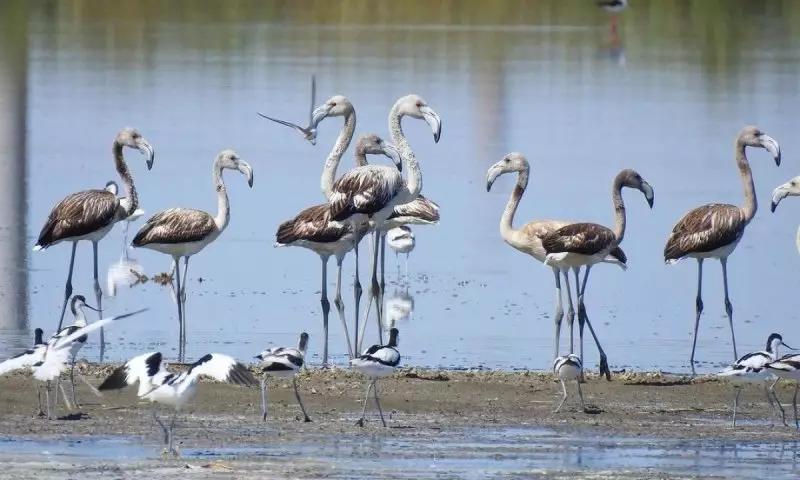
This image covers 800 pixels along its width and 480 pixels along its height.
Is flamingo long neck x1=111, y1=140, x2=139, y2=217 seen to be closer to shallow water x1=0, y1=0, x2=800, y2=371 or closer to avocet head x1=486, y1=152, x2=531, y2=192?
shallow water x1=0, y1=0, x2=800, y2=371

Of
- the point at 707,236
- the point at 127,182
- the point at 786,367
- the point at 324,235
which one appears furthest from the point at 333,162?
the point at 786,367

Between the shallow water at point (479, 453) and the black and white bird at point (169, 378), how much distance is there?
0.32m

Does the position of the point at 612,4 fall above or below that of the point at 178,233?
above

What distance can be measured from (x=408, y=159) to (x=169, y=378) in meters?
5.17

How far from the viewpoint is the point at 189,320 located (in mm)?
14727

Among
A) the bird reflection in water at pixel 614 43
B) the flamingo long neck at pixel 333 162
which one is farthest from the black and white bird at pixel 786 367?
the bird reflection in water at pixel 614 43

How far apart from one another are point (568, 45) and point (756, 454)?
3729 cm

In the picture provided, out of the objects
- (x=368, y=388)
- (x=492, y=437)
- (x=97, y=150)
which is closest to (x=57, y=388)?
(x=368, y=388)

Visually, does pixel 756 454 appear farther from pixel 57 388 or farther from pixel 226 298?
pixel 226 298

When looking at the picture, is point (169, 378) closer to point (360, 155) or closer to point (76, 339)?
point (76, 339)

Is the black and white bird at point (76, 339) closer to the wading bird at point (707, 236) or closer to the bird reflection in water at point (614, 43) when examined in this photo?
the wading bird at point (707, 236)

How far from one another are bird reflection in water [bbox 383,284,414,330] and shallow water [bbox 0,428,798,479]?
430cm

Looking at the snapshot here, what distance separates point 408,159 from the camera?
14625mm

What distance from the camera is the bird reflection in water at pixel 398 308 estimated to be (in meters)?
15.2
